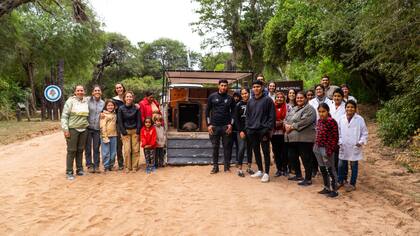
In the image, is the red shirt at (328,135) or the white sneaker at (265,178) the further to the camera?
the white sneaker at (265,178)

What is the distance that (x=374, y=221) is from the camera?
16.3 feet

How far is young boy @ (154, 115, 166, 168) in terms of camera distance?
8.28 m

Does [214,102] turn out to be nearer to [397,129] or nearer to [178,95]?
[178,95]

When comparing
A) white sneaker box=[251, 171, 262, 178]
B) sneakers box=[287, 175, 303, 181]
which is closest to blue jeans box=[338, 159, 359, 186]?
sneakers box=[287, 175, 303, 181]

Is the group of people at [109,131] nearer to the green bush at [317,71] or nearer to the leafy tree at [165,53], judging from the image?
the green bush at [317,71]

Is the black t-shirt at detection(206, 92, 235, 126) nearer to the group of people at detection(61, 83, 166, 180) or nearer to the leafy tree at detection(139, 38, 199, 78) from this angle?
the group of people at detection(61, 83, 166, 180)

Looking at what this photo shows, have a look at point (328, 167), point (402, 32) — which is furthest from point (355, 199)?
point (402, 32)

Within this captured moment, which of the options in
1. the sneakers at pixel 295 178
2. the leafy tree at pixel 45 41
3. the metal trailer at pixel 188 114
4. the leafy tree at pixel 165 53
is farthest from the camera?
the leafy tree at pixel 165 53

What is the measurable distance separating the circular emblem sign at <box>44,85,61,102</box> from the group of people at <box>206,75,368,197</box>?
46.0ft

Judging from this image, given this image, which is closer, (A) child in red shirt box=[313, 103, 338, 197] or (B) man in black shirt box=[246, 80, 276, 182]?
(A) child in red shirt box=[313, 103, 338, 197]

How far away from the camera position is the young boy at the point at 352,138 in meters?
6.26

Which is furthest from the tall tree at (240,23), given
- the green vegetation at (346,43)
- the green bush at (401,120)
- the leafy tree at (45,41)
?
the green bush at (401,120)

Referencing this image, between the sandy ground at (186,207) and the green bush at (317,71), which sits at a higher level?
the green bush at (317,71)

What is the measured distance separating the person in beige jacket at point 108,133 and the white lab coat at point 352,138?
4360 millimetres
